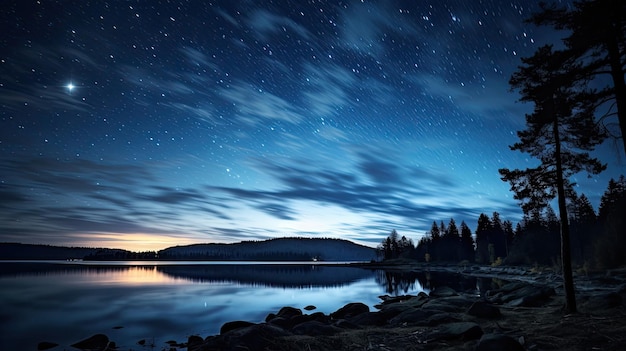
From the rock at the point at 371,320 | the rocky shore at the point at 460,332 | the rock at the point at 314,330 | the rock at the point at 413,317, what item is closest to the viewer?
the rocky shore at the point at 460,332

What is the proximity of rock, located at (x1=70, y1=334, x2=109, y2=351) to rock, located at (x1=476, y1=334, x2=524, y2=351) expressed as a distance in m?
19.5

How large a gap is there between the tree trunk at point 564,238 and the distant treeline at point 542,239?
91 cm

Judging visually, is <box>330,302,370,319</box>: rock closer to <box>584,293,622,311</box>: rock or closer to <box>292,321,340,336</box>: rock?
<box>292,321,340,336</box>: rock

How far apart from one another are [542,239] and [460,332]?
271ft

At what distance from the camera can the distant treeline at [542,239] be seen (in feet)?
167

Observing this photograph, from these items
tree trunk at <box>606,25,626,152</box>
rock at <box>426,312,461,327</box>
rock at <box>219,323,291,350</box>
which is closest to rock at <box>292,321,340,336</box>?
rock at <box>219,323,291,350</box>

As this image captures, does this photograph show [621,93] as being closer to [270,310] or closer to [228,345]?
[228,345]

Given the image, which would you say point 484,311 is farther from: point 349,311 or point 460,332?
point 349,311

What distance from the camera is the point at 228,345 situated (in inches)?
504

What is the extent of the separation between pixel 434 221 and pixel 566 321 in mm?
132988

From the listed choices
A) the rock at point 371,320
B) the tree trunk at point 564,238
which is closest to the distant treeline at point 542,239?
the tree trunk at point 564,238

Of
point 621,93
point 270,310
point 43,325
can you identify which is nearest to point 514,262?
point 270,310

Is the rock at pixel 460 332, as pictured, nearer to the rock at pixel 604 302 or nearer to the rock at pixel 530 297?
the rock at pixel 604 302

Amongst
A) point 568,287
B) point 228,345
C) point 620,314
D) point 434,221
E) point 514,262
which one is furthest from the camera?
point 434,221
